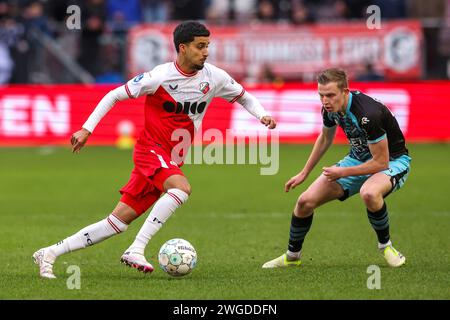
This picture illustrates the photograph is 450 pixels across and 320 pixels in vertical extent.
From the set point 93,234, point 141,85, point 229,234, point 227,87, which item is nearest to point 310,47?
point 229,234

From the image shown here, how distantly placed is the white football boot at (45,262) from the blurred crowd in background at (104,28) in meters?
14.7

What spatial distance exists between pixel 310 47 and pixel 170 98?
14943 millimetres

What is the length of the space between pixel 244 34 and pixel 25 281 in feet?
51.2

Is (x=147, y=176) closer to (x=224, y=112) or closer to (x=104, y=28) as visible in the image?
(x=224, y=112)

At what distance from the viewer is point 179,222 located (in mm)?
12734

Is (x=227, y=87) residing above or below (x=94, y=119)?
above

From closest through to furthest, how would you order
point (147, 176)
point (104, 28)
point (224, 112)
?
point (147, 176) < point (224, 112) < point (104, 28)

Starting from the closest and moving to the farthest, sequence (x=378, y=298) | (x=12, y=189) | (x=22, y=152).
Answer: (x=378, y=298)
(x=12, y=189)
(x=22, y=152)

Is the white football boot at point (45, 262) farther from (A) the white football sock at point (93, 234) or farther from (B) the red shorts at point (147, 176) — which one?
(B) the red shorts at point (147, 176)

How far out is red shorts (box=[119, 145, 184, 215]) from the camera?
28.8 ft

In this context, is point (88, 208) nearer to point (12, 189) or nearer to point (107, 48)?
point (12, 189)

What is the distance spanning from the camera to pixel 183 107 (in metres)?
8.98
